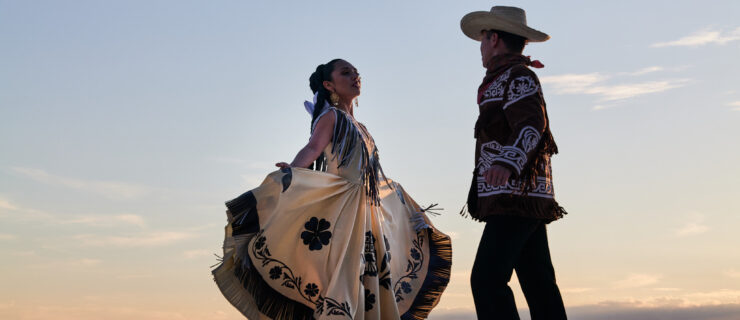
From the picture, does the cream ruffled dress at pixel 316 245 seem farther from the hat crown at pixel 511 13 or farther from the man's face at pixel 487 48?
the hat crown at pixel 511 13

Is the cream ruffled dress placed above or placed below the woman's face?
below

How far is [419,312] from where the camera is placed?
612 centimetres

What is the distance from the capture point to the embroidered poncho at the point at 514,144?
13.8ft

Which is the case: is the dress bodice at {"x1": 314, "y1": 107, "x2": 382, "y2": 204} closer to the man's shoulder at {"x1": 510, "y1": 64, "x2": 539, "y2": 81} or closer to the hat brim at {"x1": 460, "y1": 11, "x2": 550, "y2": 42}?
the hat brim at {"x1": 460, "y1": 11, "x2": 550, "y2": 42}

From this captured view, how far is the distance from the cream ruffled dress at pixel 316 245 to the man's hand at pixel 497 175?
1.62 meters

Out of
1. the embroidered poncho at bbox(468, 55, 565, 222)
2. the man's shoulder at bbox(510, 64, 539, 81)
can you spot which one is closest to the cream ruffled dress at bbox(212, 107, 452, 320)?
the embroidered poncho at bbox(468, 55, 565, 222)

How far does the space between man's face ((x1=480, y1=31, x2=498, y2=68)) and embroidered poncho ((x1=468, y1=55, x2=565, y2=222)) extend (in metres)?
0.08

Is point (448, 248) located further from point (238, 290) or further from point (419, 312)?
point (238, 290)

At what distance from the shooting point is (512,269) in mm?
4266

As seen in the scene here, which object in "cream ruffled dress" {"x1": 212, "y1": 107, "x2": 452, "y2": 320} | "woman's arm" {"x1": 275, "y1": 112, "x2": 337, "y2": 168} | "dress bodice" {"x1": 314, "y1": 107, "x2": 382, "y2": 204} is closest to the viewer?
"cream ruffled dress" {"x1": 212, "y1": 107, "x2": 452, "y2": 320}

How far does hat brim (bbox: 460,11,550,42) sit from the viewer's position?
4.60 m

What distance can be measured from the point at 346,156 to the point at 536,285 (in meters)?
2.00

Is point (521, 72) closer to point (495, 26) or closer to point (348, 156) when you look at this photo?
point (495, 26)

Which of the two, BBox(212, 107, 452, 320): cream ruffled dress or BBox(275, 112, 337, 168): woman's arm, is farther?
BBox(275, 112, 337, 168): woman's arm
